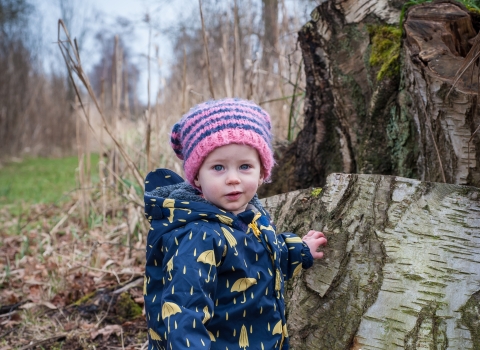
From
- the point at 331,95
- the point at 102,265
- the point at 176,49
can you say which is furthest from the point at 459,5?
the point at 176,49

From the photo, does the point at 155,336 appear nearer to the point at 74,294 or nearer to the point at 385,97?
the point at 385,97

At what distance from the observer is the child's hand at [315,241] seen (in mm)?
1704

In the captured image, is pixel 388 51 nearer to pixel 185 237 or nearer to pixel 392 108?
pixel 392 108

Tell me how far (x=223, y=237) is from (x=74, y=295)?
182cm

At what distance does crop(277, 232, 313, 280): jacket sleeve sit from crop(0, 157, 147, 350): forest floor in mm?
1049

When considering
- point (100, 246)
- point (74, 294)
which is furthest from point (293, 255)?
point (100, 246)

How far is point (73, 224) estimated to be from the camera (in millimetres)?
4441

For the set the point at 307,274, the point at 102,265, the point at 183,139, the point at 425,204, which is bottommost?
the point at 102,265

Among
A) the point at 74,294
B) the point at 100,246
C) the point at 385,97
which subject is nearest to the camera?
the point at 385,97

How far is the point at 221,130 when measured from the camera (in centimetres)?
148

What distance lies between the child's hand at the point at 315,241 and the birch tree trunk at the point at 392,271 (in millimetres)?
25

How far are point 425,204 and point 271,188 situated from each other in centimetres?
136

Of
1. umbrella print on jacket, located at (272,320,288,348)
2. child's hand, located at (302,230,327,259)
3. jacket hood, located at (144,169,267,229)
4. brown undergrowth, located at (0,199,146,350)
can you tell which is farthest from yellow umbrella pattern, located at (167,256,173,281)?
brown undergrowth, located at (0,199,146,350)

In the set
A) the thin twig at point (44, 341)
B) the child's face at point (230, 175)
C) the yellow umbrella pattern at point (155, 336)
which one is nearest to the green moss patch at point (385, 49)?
the child's face at point (230, 175)
